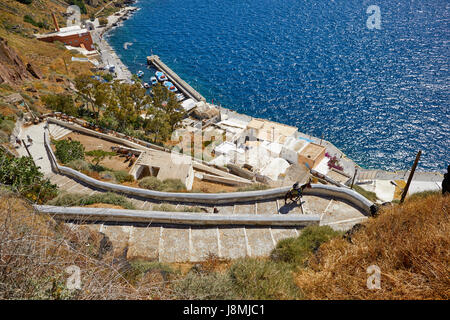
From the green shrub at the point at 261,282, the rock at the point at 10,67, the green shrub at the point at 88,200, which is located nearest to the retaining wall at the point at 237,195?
the green shrub at the point at 88,200

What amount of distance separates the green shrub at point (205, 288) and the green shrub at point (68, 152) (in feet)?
60.1

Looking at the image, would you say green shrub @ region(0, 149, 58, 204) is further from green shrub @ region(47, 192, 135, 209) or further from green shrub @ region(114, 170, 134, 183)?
green shrub @ region(114, 170, 134, 183)

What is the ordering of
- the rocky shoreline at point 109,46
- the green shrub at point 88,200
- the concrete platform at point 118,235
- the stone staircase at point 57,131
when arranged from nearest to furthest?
1. the concrete platform at point 118,235
2. the green shrub at point 88,200
3. the stone staircase at point 57,131
4. the rocky shoreline at point 109,46

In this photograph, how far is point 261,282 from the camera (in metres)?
7.90

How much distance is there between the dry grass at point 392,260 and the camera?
276 inches

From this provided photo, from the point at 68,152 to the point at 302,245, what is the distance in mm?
20085

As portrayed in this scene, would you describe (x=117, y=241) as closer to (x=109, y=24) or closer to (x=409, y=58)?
(x=409, y=58)

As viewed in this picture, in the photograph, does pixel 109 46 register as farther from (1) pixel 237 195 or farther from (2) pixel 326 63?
(1) pixel 237 195

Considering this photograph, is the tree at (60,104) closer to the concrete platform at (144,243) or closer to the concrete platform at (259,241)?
the concrete platform at (144,243)

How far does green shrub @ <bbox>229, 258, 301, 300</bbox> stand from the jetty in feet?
153

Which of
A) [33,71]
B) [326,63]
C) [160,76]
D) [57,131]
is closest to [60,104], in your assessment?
[57,131]

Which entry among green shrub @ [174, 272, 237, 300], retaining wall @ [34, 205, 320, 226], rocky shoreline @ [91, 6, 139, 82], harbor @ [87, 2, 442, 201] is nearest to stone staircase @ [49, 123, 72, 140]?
harbor @ [87, 2, 442, 201]

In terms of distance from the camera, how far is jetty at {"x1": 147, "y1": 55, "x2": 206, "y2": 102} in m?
53.7

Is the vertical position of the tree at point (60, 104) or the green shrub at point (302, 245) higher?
the green shrub at point (302, 245)
